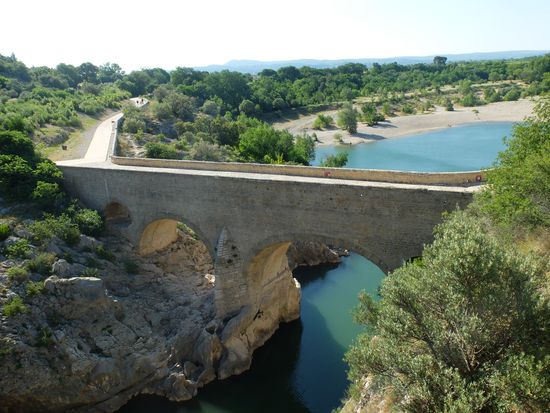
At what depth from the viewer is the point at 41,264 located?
16.1 meters

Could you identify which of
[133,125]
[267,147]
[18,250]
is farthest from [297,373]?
[133,125]

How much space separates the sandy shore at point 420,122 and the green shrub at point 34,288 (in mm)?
45436

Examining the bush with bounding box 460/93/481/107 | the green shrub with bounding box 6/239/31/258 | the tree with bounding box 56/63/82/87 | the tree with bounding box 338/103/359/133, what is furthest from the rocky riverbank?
the bush with bounding box 460/93/481/107

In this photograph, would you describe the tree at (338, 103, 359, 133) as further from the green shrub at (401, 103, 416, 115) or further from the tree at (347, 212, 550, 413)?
the tree at (347, 212, 550, 413)

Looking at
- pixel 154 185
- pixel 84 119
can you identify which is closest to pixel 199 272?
pixel 154 185

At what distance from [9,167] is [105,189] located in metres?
4.35

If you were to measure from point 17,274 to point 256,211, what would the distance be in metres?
A: 8.96

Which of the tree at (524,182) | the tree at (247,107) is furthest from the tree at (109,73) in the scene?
the tree at (524,182)

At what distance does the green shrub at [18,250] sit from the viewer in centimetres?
1614

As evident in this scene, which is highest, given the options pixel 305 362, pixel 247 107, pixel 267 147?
pixel 267 147

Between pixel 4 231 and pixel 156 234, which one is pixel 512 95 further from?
pixel 4 231

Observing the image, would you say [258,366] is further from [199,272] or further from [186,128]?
[186,128]

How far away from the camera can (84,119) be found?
3784cm

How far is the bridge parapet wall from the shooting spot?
1315 centimetres
